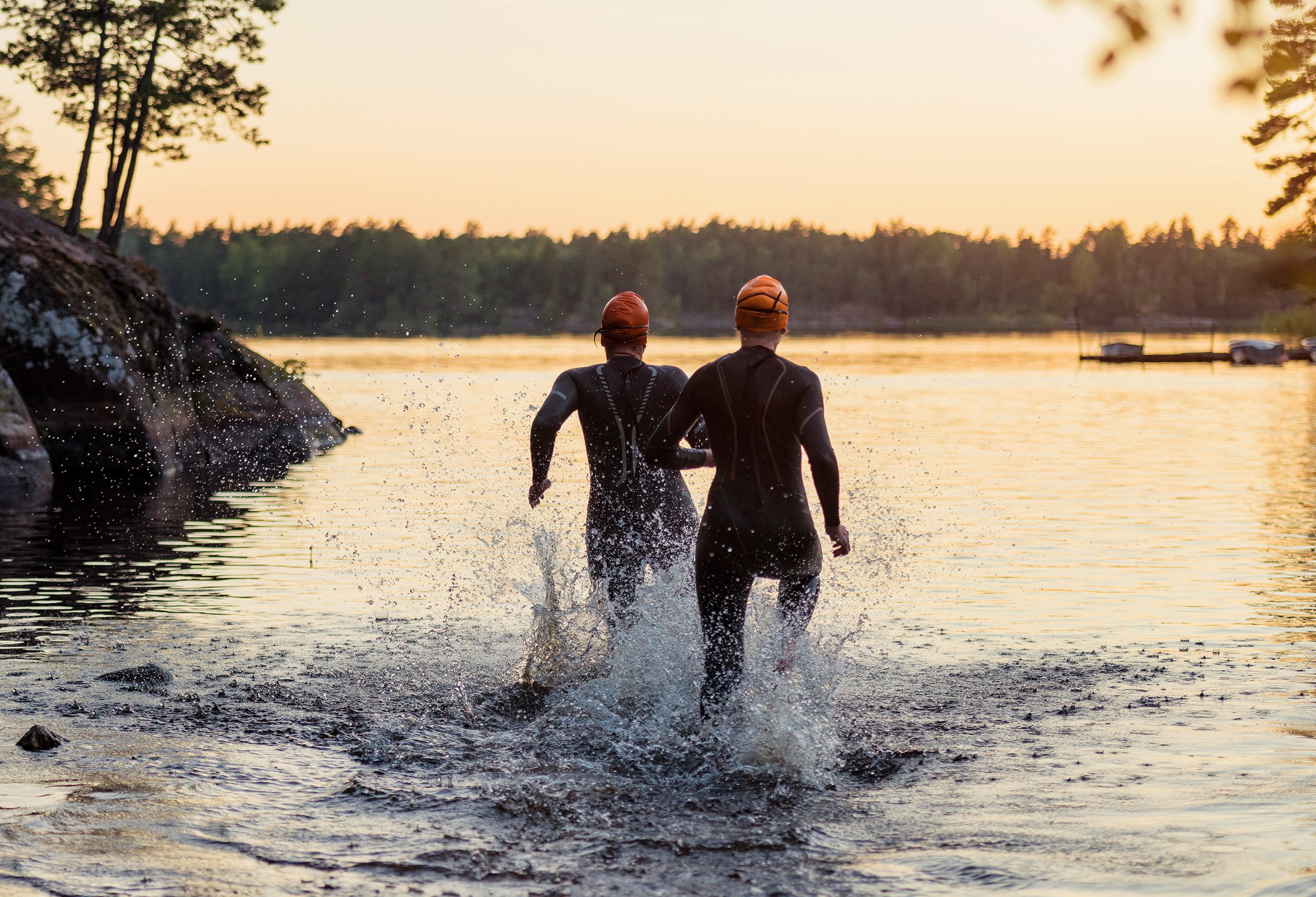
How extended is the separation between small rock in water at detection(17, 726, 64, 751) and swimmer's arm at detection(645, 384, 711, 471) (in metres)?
3.46

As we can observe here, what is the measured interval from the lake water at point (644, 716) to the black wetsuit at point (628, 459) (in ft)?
1.06

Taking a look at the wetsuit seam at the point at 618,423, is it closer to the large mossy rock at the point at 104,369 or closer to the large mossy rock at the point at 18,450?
the large mossy rock at the point at 18,450

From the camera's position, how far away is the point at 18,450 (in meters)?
22.3

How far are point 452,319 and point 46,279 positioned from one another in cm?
15789

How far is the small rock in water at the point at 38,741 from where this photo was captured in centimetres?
731

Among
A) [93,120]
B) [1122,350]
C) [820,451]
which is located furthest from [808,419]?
[1122,350]

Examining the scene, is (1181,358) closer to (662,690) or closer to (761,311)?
(662,690)

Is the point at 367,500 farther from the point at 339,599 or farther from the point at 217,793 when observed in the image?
the point at 217,793

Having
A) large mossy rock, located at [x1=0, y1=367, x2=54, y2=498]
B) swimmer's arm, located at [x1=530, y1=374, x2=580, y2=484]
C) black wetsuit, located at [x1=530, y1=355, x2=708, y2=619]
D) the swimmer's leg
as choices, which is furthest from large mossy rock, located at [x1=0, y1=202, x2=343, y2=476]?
the swimmer's leg

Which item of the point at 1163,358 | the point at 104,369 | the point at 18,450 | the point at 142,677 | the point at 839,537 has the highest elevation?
the point at 1163,358

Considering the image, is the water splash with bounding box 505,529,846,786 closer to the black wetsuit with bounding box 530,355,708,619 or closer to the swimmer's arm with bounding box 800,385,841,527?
the black wetsuit with bounding box 530,355,708,619

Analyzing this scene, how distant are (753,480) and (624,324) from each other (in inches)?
62.4

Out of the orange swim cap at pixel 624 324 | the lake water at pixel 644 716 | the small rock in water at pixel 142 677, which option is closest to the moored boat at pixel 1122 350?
the lake water at pixel 644 716

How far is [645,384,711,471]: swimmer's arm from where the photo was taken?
696 cm
